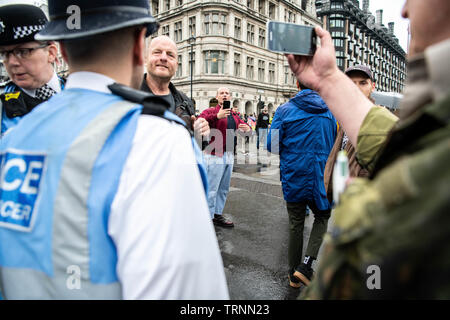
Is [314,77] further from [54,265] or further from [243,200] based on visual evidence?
[243,200]

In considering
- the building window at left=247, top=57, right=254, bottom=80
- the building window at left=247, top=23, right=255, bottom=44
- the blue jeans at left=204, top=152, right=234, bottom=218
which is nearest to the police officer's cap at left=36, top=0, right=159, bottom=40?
the blue jeans at left=204, top=152, right=234, bottom=218

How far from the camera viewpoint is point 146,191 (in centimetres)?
80

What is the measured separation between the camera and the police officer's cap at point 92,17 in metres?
0.96

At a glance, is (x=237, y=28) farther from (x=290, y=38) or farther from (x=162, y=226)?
(x=162, y=226)

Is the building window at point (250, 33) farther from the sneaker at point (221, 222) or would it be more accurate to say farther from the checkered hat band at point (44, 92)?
the checkered hat band at point (44, 92)

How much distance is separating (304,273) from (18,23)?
317 cm

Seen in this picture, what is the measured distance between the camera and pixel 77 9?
0.99 metres

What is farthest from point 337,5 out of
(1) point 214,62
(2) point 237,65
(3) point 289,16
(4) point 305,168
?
(4) point 305,168

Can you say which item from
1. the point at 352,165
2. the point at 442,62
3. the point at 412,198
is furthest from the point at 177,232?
the point at 352,165

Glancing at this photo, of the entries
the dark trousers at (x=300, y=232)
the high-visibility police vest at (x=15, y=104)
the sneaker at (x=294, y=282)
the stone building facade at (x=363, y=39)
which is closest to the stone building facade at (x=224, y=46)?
the stone building facade at (x=363, y=39)

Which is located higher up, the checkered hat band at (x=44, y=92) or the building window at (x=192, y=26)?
the building window at (x=192, y=26)

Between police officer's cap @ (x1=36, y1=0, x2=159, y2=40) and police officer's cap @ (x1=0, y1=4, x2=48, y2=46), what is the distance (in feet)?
3.79

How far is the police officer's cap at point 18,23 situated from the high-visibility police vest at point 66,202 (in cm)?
137
